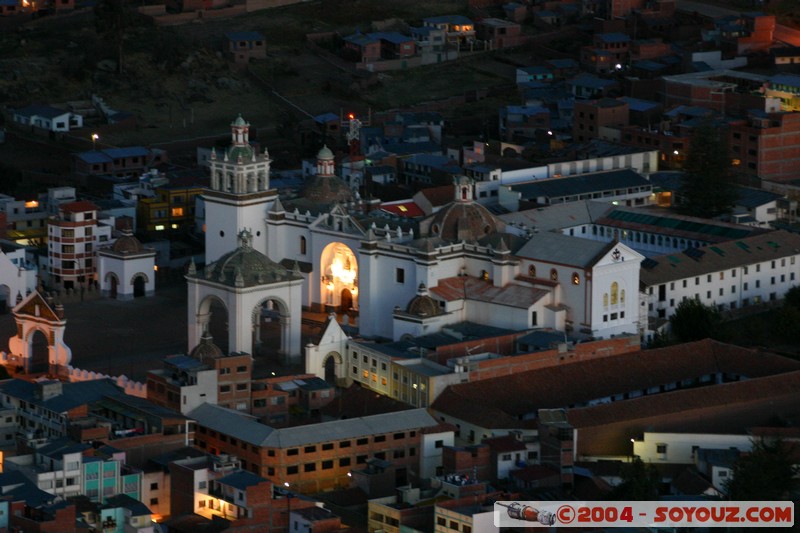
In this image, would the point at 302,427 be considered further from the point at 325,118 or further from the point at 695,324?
the point at 325,118

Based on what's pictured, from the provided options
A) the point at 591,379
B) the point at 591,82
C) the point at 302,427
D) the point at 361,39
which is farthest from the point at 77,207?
the point at 361,39

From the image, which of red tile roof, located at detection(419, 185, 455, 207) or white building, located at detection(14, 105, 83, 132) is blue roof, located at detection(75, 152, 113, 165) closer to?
white building, located at detection(14, 105, 83, 132)

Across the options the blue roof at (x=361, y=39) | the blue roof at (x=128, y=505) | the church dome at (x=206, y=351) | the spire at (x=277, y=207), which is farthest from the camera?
the blue roof at (x=361, y=39)

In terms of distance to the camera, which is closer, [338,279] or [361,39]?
[338,279]

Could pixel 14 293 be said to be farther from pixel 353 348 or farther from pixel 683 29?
pixel 683 29

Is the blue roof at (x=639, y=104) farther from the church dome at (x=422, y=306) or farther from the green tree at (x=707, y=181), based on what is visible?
the church dome at (x=422, y=306)

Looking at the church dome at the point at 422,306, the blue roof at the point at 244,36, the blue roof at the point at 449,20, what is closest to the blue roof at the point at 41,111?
the blue roof at the point at 244,36

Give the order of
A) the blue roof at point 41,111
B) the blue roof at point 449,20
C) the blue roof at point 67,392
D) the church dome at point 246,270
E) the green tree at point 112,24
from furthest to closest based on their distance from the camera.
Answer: the blue roof at point 449,20 → the green tree at point 112,24 → the blue roof at point 41,111 → the church dome at point 246,270 → the blue roof at point 67,392
